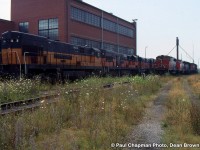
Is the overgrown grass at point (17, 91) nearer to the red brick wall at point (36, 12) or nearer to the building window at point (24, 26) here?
the red brick wall at point (36, 12)

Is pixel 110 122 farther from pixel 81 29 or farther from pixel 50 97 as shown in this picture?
pixel 81 29

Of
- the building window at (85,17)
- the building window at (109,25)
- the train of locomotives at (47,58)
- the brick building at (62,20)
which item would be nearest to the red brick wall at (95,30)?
the brick building at (62,20)

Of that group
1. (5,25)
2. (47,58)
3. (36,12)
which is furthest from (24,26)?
(47,58)

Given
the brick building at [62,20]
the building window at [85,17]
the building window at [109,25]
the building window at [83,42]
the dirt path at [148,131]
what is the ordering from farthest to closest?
the building window at [109,25] → the building window at [85,17] → the building window at [83,42] → the brick building at [62,20] → the dirt path at [148,131]

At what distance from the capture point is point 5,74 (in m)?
20.9

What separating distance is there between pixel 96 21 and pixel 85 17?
13.4ft

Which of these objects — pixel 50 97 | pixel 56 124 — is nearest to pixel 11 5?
pixel 50 97

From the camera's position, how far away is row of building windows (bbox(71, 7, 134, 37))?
47969 millimetres

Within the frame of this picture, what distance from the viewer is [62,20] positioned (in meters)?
44.7

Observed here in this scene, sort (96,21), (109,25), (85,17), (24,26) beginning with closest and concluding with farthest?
1. (24,26)
2. (85,17)
3. (96,21)
4. (109,25)

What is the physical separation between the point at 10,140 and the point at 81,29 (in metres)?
42.6

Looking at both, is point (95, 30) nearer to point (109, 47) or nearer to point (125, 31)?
point (109, 47)

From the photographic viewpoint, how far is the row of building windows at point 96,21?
48.0 meters

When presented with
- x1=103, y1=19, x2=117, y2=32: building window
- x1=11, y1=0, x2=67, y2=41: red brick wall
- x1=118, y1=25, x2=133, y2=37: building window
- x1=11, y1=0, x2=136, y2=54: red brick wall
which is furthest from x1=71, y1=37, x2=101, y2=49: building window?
x1=118, y1=25, x2=133, y2=37: building window
